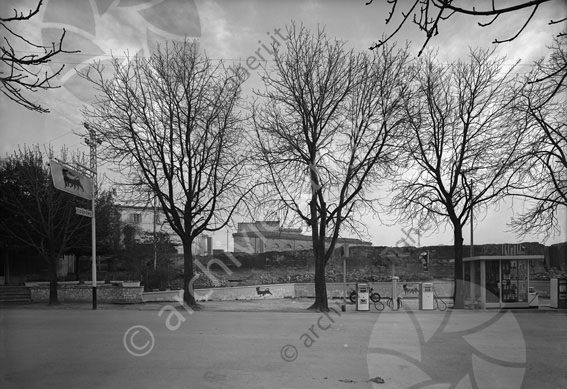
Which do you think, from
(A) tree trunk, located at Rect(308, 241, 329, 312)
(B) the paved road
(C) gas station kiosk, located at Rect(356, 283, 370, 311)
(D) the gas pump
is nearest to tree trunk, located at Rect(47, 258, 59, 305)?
(B) the paved road

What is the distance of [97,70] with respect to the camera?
18.2 m

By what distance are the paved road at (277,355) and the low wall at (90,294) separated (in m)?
10.6

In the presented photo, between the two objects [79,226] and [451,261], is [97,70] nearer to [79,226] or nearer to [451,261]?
[79,226]

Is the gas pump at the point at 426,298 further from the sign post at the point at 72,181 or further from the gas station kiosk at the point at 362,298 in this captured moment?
the sign post at the point at 72,181

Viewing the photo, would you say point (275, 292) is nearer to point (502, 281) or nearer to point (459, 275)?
point (459, 275)

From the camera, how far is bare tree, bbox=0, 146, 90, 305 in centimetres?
2419

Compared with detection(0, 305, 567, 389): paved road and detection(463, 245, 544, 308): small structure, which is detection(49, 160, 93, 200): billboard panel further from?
detection(463, 245, 544, 308): small structure

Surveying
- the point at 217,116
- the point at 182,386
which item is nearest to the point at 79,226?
the point at 217,116

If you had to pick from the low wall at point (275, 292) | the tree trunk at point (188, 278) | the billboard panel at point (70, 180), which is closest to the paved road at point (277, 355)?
the billboard panel at point (70, 180)

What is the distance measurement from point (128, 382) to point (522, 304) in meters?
20.7

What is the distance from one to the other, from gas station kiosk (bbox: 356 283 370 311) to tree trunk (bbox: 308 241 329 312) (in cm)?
140

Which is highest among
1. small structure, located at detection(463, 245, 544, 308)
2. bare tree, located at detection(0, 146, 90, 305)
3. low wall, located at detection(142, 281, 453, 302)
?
bare tree, located at detection(0, 146, 90, 305)

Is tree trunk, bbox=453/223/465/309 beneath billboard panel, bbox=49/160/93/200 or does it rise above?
beneath

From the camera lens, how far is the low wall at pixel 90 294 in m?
24.7
